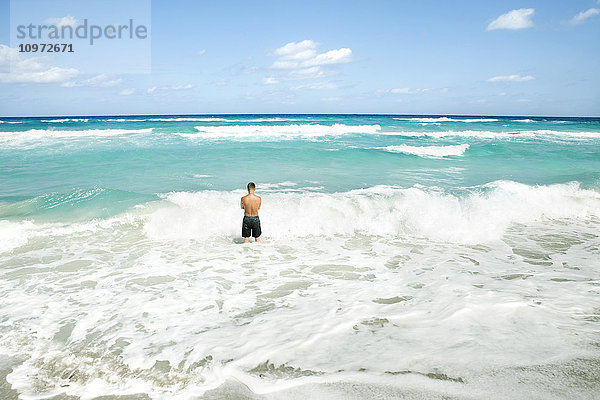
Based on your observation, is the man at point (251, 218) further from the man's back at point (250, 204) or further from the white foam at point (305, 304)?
the white foam at point (305, 304)

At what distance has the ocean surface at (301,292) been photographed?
3.15 metres

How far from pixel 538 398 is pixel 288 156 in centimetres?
1688

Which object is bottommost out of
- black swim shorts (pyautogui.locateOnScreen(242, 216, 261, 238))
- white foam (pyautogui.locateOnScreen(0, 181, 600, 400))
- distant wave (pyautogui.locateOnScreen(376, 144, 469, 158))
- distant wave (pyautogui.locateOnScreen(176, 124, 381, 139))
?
white foam (pyautogui.locateOnScreen(0, 181, 600, 400))

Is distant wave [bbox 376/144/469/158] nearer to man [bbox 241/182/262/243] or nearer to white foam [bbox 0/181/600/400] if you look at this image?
white foam [bbox 0/181/600/400]

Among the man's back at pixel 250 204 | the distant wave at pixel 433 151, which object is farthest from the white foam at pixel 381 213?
the distant wave at pixel 433 151

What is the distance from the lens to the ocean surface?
3.15 m

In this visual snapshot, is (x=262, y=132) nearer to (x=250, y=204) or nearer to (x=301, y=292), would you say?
(x=250, y=204)

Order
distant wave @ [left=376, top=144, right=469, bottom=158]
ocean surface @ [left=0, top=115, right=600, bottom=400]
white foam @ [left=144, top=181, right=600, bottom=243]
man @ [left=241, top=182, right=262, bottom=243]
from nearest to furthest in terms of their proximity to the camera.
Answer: ocean surface @ [left=0, top=115, right=600, bottom=400] < man @ [left=241, top=182, right=262, bottom=243] < white foam @ [left=144, top=181, right=600, bottom=243] < distant wave @ [left=376, top=144, right=469, bottom=158]

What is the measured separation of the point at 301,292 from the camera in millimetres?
5133

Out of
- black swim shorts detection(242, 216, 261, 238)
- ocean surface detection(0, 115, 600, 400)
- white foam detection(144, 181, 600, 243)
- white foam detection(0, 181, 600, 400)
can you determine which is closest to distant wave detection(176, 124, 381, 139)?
ocean surface detection(0, 115, 600, 400)

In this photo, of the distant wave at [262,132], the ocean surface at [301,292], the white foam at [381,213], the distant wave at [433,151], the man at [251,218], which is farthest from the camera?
the distant wave at [262,132]

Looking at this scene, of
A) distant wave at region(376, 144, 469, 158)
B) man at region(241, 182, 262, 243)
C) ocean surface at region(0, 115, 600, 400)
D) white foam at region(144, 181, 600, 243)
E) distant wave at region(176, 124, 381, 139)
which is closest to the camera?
ocean surface at region(0, 115, 600, 400)

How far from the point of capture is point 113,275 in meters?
5.74

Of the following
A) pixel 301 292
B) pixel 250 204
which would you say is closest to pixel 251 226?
pixel 250 204
